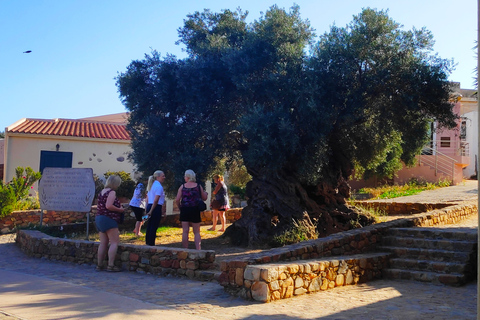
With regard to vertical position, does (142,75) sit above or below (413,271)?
above

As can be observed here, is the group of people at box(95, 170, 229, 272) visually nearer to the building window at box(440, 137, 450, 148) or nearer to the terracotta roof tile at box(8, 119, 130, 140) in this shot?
the terracotta roof tile at box(8, 119, 130, 140)

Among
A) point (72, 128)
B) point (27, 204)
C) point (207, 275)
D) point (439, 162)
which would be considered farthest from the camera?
point (439, 162)

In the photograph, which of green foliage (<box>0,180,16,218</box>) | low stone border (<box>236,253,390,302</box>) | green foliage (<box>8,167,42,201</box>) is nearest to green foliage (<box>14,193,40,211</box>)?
green foliage (<box>8,167,42,201</box>)

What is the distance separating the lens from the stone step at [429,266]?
27.6 feet

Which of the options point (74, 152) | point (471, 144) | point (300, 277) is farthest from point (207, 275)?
point (471, 144)

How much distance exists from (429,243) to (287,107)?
414cm

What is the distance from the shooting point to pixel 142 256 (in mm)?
8617

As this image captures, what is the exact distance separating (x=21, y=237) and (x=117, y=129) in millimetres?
13397

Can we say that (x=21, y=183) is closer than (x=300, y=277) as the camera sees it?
No

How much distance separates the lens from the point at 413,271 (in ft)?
28.7

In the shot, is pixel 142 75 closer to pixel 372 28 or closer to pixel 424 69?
pixel 372 28

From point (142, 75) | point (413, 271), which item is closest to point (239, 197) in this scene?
point (142, 75)

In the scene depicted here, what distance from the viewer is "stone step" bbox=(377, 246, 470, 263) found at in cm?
879

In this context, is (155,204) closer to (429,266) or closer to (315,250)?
(315,250)
